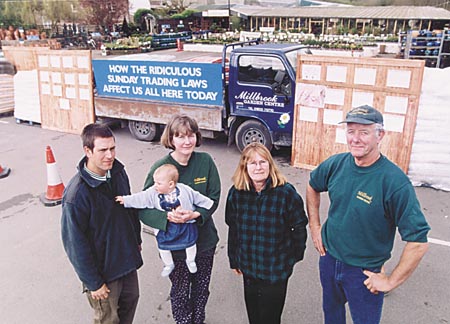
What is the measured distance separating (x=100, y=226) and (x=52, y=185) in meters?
3.91

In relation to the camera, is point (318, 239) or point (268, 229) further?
point (318, 239)

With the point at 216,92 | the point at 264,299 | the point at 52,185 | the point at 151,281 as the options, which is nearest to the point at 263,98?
the point at 216,92

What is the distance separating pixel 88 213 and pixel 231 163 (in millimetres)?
5275

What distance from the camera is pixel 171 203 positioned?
8.95 feet

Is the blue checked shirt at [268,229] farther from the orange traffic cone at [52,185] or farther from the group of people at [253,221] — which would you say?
the orange traffic cone at [52,185]

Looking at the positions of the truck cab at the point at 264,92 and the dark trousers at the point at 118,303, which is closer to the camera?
the dark trousers at the point at 118,303

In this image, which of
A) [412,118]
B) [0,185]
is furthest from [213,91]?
[0,185]

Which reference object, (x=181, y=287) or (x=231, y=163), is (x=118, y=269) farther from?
(x=231, y=163)

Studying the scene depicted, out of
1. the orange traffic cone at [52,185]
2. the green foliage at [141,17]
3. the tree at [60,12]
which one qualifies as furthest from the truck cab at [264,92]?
the tree at [60,12]

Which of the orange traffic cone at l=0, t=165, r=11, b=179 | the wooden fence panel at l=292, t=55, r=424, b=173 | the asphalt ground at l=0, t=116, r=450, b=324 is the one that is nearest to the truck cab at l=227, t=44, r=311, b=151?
the wooden fence panel at l=292, t=55, r=424, b=173

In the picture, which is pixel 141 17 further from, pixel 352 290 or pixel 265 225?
pixel 352 290

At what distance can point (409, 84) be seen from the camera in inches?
239

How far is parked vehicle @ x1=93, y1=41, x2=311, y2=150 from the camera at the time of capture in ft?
23.7

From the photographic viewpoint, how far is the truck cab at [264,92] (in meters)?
7.16
